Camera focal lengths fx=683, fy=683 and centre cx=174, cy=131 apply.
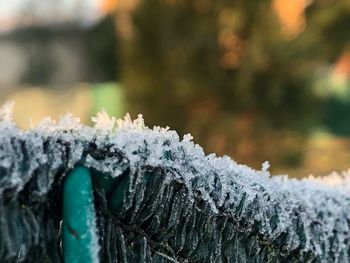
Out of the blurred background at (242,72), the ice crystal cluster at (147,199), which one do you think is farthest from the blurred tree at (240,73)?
the ice crystal cluster at (147,199)

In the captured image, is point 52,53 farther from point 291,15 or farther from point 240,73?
point 291,15

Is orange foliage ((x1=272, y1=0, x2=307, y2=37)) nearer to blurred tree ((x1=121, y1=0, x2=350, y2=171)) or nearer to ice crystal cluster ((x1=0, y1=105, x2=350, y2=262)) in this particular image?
blurred tree ((x1=121, y1=0, x2=350, y2=171))

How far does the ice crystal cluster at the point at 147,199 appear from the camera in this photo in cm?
41

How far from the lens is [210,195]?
501 millimetres

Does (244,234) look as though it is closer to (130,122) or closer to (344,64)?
(130,122)

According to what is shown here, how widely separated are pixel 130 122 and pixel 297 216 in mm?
202

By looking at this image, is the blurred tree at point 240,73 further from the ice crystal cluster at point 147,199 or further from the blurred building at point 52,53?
the ice crystal cluster at point 147,199

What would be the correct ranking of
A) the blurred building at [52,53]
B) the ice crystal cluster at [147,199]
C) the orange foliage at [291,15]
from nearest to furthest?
the ice crystal cluster at [147,199]
the orange foliage at [291,15]
the blurred building at [52,53]

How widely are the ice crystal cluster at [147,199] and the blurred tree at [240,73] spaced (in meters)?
5.06

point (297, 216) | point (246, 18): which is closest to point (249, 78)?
point (246, 18)

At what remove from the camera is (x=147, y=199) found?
0.46m

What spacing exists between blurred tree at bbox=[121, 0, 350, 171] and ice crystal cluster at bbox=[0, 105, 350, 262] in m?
5.06

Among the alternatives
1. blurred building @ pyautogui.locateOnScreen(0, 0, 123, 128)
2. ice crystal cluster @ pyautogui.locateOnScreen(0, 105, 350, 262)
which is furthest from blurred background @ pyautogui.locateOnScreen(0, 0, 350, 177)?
ice crystal cluster @ pyautogui.locateOnScreen(0, 105, 350, 262)

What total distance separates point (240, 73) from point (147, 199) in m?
5.40
